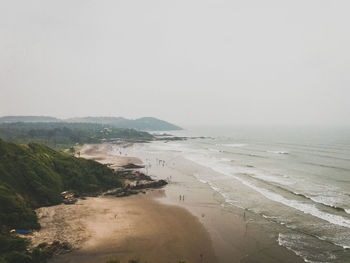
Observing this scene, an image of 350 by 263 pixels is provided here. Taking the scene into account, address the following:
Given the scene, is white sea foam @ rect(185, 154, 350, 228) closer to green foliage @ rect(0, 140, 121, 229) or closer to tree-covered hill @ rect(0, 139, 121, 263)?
green foliage @ rect(0, 140, 121, 229)

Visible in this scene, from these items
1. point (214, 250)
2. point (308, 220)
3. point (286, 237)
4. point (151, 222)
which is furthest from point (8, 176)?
point (308, 220)

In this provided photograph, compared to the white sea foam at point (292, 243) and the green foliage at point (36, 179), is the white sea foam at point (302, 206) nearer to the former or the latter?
the white sea foam at point (292, 243)

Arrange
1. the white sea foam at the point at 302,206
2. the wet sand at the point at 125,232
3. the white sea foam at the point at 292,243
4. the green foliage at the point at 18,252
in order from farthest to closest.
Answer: the white sea foam at the point at 302,206, the wet sand at the point at 125,232, the white sea foam at the point at 292,243, the green foliage at the point at 18,252

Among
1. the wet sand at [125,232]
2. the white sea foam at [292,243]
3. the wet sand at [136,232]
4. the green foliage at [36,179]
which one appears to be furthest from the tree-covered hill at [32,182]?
the white sea foam at [292,243]

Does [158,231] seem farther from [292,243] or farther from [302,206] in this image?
[302,206]

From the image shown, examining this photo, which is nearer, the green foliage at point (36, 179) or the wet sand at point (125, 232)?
the wet sand at point (125, 232)

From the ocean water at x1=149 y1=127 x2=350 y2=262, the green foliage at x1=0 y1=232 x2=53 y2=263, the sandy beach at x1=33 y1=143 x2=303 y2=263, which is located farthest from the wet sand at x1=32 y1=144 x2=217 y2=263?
the ocean water at x1=149 y1=127 x2=350 y2=262

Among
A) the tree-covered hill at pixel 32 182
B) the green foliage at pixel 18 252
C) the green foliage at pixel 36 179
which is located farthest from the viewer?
the green foliage at pixel 36 179

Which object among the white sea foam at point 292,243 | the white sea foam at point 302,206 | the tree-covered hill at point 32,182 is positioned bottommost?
the white sea foam at point 292,243
